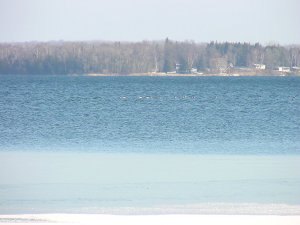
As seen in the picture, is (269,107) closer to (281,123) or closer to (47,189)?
(281,123)

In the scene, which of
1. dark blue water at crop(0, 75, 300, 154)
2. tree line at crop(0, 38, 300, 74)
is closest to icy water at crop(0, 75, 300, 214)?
dark blue water at crop(0, 75, 300, 154)

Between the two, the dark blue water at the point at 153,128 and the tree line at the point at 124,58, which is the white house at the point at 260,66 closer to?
the tree line at the point at 124,58

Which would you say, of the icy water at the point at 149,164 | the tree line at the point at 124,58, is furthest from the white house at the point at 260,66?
the icy water at the point at 149,164

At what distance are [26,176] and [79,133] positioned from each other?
35.7 feet

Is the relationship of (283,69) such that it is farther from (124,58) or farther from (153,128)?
(153,128)

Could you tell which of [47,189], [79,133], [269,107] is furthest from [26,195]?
[269,107]

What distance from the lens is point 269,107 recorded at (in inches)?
1607
